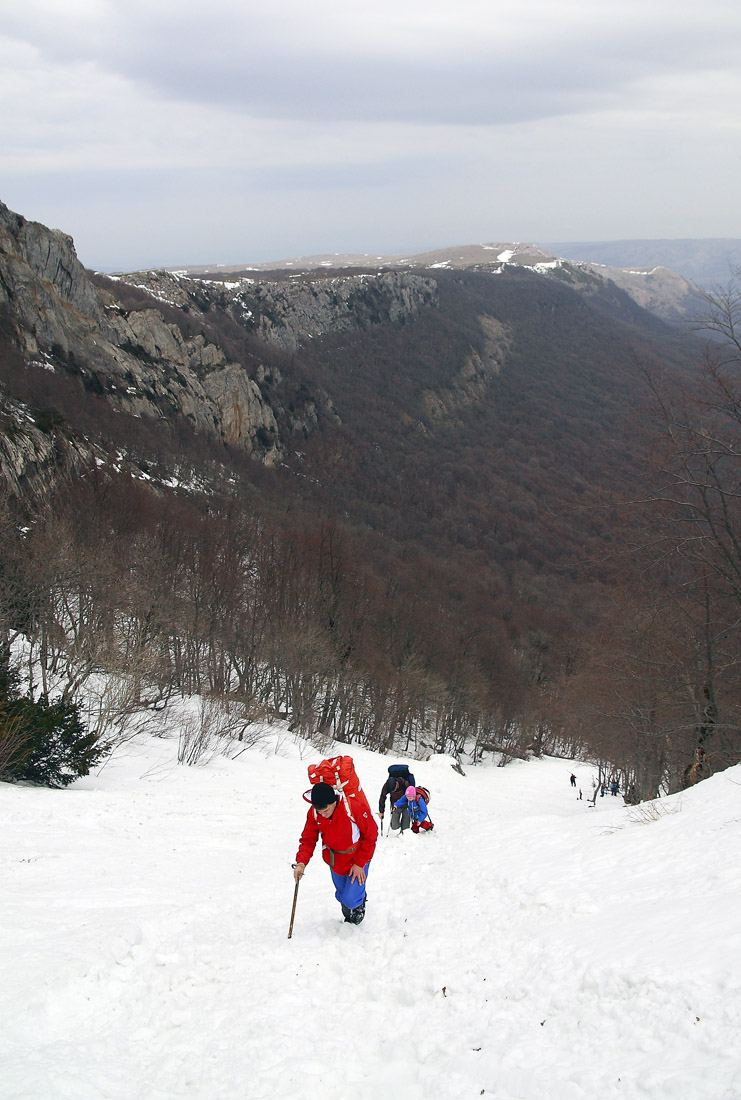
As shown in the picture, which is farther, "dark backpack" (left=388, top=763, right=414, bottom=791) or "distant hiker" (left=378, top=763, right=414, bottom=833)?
"dark backpack" (left=388, top=763, right=414, bottom=791)

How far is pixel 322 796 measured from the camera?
5703mm

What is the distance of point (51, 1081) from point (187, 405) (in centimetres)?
10449

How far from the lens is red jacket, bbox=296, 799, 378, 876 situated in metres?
5.86

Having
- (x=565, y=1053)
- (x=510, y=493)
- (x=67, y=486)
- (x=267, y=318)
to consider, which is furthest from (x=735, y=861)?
(x=267, y=318)

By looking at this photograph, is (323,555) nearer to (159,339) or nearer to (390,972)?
(390,972)

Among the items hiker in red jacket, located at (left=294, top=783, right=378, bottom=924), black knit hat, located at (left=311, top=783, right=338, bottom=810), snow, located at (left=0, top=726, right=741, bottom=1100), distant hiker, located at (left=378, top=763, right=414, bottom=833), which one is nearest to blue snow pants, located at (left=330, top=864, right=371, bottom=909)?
hiker in red jacket, located at (left=294, top=783, right=378, bottom=924)

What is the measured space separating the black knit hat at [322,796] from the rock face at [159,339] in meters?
77.0

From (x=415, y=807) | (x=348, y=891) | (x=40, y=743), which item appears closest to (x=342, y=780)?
(x=348, y=891)

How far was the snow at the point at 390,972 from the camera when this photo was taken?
3.82 metres

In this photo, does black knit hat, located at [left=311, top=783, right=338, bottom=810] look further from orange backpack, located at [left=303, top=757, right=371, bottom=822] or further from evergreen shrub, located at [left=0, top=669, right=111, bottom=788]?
evergreen shrub, located at [left=0, top=669, right=111, bottom=788]

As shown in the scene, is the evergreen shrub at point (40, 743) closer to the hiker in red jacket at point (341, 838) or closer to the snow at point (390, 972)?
the snow at point (390, 972)

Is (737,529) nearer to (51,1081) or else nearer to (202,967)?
(202,967)

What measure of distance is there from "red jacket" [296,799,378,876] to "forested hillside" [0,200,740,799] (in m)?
6.94

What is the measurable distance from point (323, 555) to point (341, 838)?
106 ft
